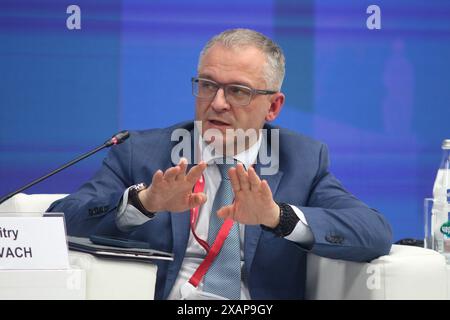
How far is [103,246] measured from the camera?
2236mm

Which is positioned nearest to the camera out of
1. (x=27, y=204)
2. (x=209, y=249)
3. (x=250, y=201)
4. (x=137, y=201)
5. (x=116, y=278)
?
(x=116, y=278)

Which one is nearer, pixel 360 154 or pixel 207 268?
pixel 207 268

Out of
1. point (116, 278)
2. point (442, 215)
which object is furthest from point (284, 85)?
point (116, 278)

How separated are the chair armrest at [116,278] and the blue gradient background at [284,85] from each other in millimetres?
1969

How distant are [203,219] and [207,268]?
0.69 ft

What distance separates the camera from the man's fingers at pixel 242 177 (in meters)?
2.19

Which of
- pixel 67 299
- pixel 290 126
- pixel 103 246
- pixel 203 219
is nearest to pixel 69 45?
pixel 290 126

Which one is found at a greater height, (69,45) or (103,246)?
(69,45)

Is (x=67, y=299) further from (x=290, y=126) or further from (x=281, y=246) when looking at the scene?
(x=290, y=126)

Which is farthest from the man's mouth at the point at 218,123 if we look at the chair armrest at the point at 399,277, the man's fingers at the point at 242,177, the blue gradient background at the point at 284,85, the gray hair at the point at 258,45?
the blue gradient background at the point at 284,85

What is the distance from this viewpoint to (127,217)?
8.11 ft

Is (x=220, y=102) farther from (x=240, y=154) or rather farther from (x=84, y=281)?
(x=84, y=281)

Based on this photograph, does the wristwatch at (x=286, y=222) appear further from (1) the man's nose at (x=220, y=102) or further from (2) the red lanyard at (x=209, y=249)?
(1) the man's nose at (x=220, y=102)

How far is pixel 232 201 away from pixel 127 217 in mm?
362
